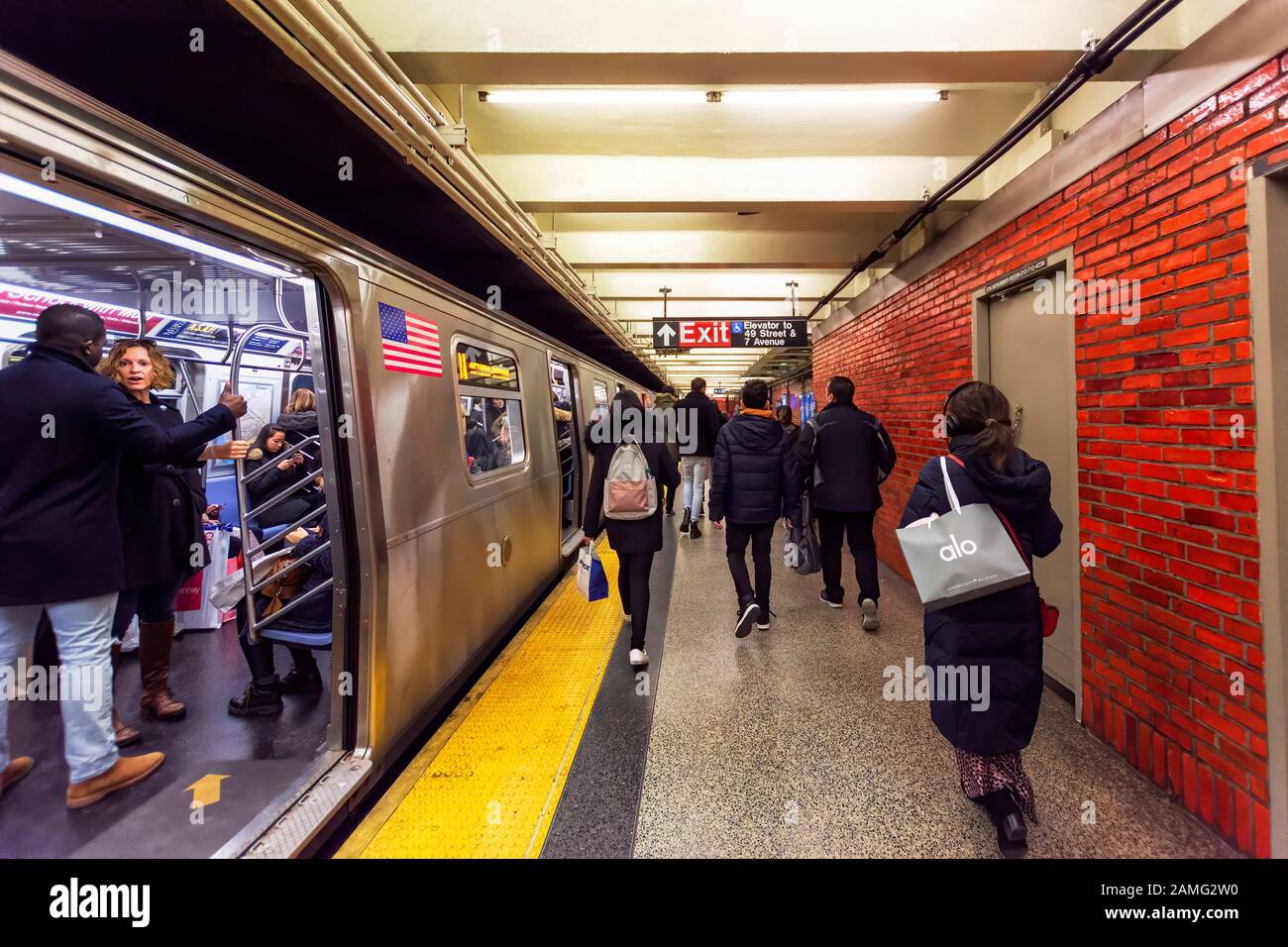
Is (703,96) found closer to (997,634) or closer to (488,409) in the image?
(488,409)

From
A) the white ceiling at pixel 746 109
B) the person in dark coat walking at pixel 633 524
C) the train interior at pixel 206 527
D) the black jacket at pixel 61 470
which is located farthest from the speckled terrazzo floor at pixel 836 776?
the white ceiling at pixel 746 109

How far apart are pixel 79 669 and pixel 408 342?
1811 mm

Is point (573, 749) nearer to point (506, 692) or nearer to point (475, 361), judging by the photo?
point (506, 692)

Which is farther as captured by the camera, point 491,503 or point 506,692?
point 491,503

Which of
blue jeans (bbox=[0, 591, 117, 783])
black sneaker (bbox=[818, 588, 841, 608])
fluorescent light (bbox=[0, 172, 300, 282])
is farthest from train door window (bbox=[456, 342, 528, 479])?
black sneaker (bbox=[818, 588, 841, 608])

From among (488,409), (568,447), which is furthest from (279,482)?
(568,447)

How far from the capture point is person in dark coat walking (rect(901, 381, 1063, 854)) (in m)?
1.87

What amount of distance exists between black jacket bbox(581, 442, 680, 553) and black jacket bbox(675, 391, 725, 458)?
1596 millimetres

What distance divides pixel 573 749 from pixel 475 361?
2.47 m

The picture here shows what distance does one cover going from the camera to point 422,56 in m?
2.44

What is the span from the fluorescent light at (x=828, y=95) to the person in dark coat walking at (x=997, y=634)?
2.34 metres

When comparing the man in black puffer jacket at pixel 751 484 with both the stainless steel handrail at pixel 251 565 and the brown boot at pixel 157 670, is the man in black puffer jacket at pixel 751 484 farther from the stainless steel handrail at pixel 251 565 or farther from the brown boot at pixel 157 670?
the brown boot at pixel 157 670

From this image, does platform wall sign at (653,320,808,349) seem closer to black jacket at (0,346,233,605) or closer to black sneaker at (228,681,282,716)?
black sneaker at (228,681,282,716)
